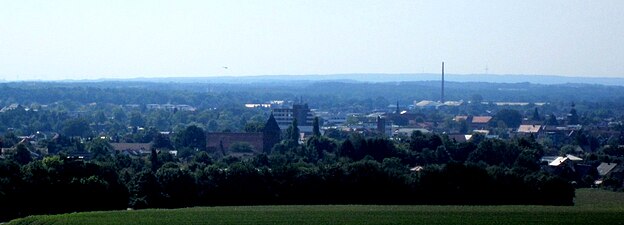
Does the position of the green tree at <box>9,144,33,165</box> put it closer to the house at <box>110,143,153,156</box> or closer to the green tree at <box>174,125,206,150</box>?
the house at <box>110,143,153,156</box>

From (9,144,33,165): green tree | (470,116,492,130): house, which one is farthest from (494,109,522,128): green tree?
(9,144,33,165): green tree

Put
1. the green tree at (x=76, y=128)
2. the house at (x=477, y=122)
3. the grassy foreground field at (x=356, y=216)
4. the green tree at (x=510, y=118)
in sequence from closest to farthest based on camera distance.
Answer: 1. the grassy foreground field at (x=356, y=216)
2. the green tree at (x=76, y=128)
3. the house at (x=477, y=122)
4. the green tree at (x=510, y=118)

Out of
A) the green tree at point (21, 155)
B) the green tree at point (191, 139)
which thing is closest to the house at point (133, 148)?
the green tree at point (191, 139)

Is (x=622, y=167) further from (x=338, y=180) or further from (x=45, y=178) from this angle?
(x=45, y=178)

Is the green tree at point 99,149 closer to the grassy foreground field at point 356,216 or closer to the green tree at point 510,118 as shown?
the grassy foreground field at point 356,216

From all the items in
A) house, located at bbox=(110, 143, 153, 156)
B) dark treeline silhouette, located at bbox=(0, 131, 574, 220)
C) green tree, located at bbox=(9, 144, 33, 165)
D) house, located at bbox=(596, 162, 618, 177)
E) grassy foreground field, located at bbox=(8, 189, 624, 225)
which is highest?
grassy foreground field, located at bbox=(8, 189, 624, 225)

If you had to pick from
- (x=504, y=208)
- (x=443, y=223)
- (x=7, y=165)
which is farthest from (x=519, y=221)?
(x=7, y=165)

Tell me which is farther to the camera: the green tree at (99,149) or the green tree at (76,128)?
the green tree at (76,128)

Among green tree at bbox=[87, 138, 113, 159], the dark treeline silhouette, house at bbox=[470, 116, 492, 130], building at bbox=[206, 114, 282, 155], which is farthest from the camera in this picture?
house at bbox=[470, 116, 492, 130]
